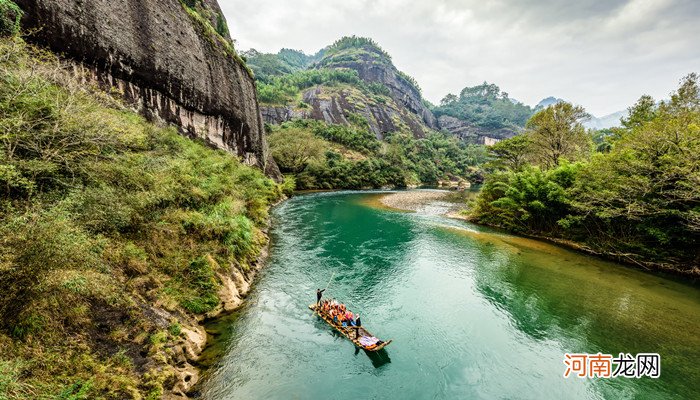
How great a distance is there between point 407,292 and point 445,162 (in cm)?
9918

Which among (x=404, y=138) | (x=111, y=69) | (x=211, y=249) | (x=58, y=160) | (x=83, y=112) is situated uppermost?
(x=404, y=138)

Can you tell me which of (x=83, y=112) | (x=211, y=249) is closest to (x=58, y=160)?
(x=83, y=112)

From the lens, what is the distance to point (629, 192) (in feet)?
71.3

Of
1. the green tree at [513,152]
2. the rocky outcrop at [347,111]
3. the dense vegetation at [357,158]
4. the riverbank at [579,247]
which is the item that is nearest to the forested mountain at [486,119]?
the rocky outcrop at [347,111]

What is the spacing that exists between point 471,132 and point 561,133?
149 m

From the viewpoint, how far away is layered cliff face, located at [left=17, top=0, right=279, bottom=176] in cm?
2023

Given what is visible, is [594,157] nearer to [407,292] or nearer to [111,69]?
[407,292]

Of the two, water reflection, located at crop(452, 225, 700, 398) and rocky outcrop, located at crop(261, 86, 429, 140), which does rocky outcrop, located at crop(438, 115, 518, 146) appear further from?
water reflection, located at crop(452, 225, 700, 398)

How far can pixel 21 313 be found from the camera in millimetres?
6906

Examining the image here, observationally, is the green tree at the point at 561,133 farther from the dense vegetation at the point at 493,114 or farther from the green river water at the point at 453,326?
the dense vegetation at the point at 493,114

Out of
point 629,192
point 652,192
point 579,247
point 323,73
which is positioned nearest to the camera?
point 652,192

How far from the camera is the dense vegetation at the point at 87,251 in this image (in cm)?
672

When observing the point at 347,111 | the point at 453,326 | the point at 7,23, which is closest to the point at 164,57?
the point at 7,23

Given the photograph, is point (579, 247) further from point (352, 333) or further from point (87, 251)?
point (87, 251)
